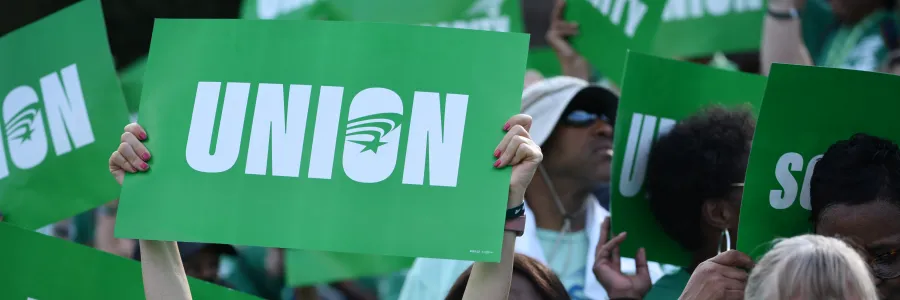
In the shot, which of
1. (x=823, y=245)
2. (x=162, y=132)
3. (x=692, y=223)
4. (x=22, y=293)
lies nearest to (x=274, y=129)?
(x=162, y=132)

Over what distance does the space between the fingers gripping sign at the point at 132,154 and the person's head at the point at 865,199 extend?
5.03 feet

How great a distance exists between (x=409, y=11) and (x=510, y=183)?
259cm

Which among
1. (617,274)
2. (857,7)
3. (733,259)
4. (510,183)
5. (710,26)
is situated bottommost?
(617,274)

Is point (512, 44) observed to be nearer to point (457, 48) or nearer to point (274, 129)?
point (457, 48)

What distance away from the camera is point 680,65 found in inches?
133

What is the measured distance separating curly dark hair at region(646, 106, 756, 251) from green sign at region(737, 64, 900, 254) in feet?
2.09

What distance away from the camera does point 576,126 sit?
380 centimetres

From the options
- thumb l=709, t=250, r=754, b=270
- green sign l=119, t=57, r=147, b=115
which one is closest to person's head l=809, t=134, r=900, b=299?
thumb l=709, t=250, r=754, b=270

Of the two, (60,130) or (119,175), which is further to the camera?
(60,130)

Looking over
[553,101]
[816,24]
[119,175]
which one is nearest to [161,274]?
[119,175]

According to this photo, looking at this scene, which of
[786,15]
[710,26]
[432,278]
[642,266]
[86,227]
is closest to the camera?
[642,266]

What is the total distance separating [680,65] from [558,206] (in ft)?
2.39

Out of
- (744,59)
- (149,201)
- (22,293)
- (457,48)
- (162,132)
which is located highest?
(744,59)

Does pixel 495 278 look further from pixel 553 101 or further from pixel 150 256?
pixel 553 101
